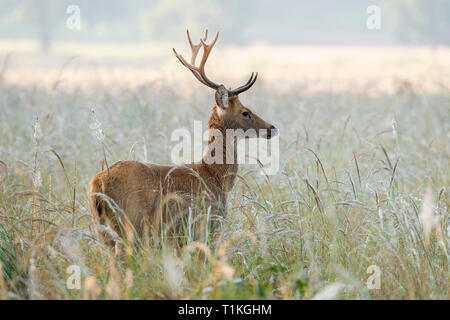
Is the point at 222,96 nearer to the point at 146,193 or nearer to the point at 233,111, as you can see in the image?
the point at 233,111

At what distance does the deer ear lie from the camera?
5008mm

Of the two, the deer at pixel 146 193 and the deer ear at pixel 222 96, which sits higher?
the deer ear at pixel 222 96

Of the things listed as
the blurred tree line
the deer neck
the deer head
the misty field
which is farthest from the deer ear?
the blurred tree line

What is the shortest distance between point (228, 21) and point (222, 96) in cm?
4344

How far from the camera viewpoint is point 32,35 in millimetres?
53312

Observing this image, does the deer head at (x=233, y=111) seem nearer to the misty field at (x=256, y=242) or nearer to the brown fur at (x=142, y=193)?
the misty field at (x=256, y=242)

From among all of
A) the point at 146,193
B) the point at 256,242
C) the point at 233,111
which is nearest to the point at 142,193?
the point at 146,193

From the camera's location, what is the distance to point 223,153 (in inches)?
205

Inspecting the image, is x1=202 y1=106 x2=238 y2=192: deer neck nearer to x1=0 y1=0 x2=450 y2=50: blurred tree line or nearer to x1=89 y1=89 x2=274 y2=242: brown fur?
x1=89 y1=89 x2=274 y2=242: brown fur

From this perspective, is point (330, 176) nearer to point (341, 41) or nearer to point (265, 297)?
point (265, 297)

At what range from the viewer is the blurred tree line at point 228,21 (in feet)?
146

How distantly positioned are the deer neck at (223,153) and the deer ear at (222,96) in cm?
15

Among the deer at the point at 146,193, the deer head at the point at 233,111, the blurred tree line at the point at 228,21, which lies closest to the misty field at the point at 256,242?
the deer at the point at 146,193
